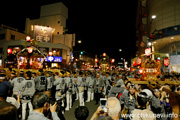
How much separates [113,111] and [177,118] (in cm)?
173

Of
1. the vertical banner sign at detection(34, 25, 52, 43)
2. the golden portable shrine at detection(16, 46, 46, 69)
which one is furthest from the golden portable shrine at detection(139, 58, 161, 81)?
the vertical banner sign at detection(34, 25, 52, 43)

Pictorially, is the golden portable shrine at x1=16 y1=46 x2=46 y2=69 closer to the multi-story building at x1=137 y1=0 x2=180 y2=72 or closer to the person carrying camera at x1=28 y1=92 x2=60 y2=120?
the person carrying camera at x1=28 y1=92 x2=60 y2=120

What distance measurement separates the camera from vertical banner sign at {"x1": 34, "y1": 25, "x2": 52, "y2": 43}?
96.1ft

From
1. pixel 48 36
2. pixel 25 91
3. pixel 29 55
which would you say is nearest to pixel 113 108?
pixel 25 91

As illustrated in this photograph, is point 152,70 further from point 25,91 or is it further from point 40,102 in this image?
point 40,102

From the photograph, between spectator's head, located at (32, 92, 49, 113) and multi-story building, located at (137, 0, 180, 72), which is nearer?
spectator's head, located at (32, 92, 49, 113)

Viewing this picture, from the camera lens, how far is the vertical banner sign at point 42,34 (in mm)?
29294

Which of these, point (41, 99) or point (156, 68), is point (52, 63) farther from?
point (41, 99)

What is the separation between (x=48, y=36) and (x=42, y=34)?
5.02 feet

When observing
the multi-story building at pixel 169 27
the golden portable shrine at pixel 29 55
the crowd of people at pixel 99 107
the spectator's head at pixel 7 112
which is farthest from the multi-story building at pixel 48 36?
the spectator's head at pixel 7 112

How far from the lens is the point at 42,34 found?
30328mm

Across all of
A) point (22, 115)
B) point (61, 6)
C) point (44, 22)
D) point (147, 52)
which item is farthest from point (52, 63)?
point (22, 115)

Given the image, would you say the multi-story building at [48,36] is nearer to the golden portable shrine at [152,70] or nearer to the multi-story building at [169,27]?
the multi-story building at [169,27]

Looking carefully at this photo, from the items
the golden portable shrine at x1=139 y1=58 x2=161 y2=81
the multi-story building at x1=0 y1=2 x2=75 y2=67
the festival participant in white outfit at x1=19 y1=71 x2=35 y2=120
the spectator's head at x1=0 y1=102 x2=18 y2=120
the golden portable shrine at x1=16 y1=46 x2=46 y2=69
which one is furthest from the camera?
the multi-story building at x1=0 y1=2 x2=75 y2=67
